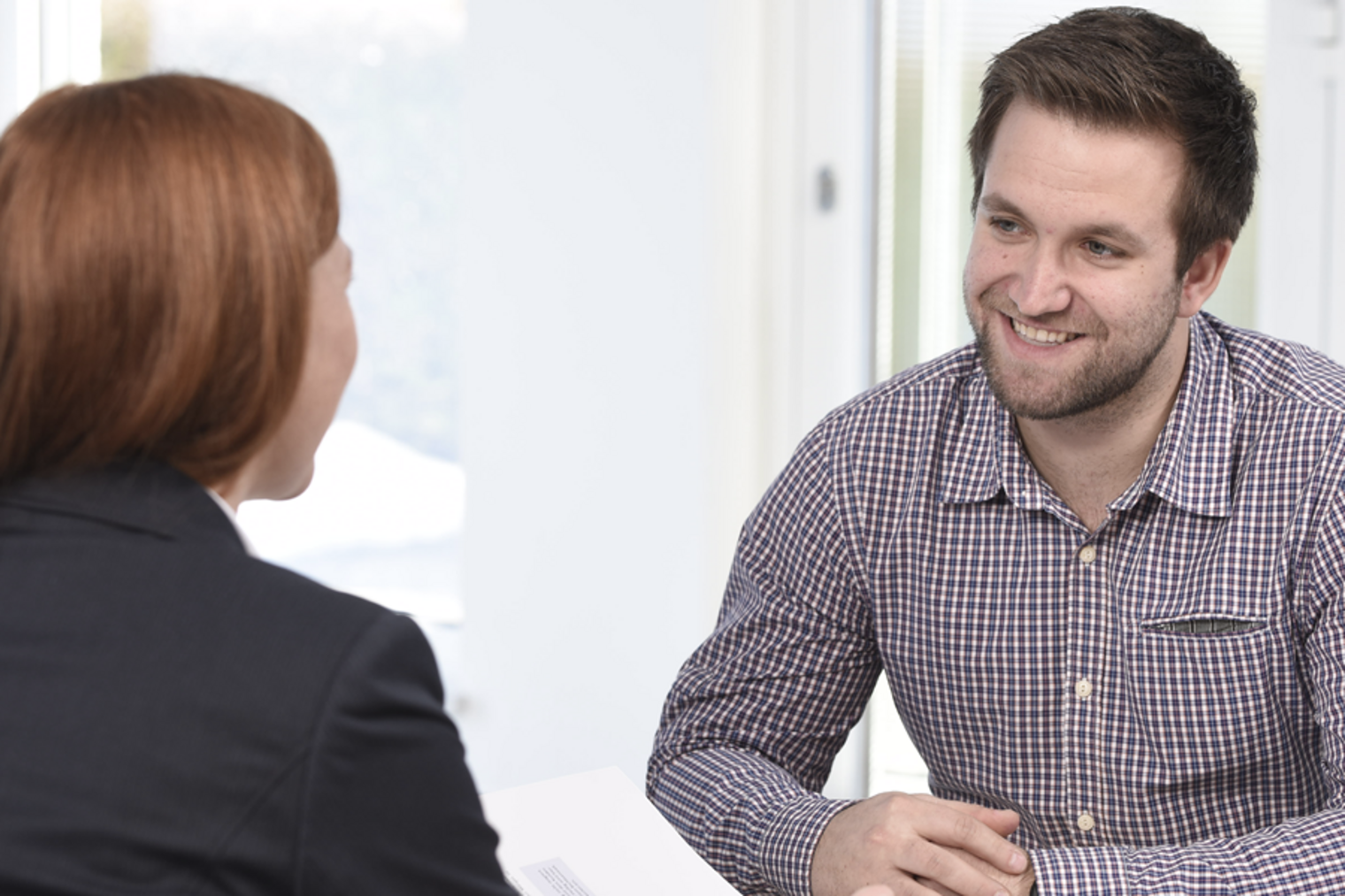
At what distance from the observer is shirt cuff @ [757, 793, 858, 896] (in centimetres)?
114

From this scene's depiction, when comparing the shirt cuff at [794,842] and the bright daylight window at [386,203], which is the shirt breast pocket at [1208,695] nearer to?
the shirt cuff at [794,842]

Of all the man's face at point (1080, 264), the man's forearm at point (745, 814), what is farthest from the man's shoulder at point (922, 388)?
the man's forearm at point (745, 814)

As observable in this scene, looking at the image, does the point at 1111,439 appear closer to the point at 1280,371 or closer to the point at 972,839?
the point at 1280,371

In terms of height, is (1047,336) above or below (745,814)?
above

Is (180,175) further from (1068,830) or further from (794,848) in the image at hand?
(1068,830)

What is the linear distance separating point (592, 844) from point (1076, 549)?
21.3 inches

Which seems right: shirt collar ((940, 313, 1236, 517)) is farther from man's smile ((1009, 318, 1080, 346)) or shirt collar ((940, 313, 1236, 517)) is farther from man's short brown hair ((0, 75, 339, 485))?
man's short brown hair ((0, 75, 339, 485))

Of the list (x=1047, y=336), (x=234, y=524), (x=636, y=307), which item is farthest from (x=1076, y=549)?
(x=636, y=307)

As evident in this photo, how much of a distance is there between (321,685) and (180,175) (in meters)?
0.26

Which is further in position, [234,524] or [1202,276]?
[1202,276]

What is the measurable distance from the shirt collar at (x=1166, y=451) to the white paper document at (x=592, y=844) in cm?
47

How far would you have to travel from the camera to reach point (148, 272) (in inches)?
26.7

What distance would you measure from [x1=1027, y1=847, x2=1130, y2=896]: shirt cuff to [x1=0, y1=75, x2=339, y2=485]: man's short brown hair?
0.66m

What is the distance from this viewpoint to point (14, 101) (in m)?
2.69
